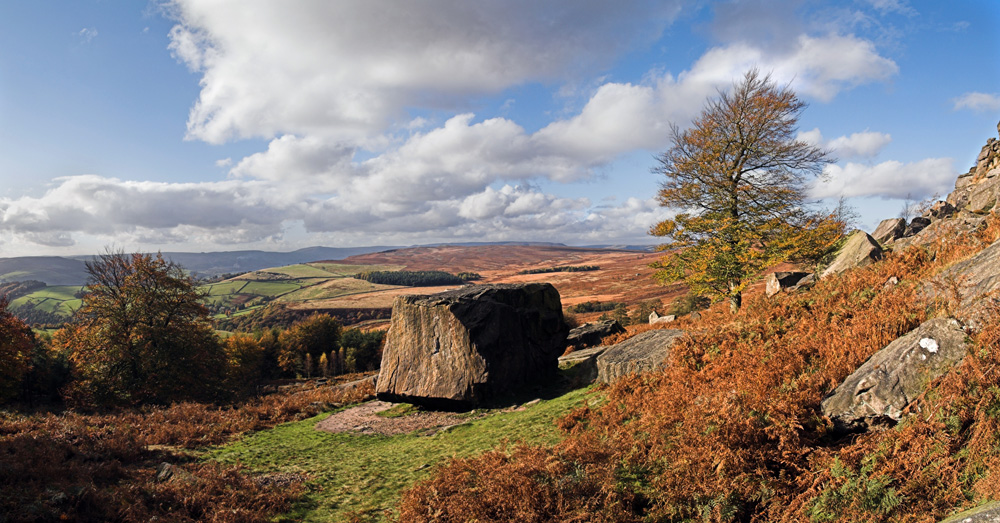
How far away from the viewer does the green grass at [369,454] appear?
8289mm

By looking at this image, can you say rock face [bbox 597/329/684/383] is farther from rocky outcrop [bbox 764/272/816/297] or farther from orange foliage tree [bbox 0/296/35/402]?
orange foliage tree [bbox 0/296/35/402]

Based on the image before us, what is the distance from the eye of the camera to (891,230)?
2155 centimetres

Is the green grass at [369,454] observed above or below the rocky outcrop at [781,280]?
below

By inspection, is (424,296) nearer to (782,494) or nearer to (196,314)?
(782,494)

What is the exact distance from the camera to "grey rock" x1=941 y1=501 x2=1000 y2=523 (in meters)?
3.79

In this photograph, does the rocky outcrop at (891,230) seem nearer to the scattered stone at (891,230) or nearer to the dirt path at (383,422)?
the scattered stone at (891,230)

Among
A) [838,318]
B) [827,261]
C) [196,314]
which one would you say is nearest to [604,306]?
[827,261]

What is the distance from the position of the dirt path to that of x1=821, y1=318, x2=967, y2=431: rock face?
9643 millimetres

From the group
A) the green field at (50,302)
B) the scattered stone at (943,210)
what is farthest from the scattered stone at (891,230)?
the green field at (50,302)

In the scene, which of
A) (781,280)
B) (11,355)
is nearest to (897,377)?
(781,280)

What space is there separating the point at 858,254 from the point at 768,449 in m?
13.0

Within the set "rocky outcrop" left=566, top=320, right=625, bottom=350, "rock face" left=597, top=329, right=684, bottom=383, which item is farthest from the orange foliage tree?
"rock face" left=597, top=329, right=684, bottom=383

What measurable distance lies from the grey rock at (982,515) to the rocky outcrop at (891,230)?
879 inches

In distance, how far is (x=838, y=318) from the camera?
29.3ft
